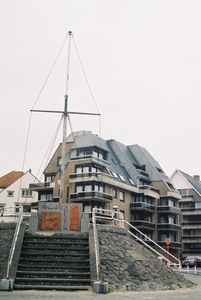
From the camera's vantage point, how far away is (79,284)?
645 inches

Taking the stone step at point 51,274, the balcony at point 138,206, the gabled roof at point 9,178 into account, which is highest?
the gabled roof at point 9,178

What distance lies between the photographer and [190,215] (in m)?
74.3

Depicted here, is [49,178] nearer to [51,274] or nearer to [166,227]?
[166,227]

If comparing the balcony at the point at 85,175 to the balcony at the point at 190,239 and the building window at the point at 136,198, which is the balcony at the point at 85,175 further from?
the balcony at the point at 190,239

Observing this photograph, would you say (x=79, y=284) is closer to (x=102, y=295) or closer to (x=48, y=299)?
(x=102, y=295)

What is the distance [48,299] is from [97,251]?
514 cm

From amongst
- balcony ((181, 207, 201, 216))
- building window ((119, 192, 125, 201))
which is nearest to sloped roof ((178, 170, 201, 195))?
balcony ((181, 207, 201, 216))

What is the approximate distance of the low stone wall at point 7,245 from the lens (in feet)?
54.5

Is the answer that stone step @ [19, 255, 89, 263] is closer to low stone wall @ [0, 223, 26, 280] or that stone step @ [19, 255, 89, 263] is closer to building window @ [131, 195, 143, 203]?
low stone wall @ [0, 223, 26, 280]

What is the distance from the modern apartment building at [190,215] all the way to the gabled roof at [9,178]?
98.7 ft

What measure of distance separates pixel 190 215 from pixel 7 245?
59.6 meters

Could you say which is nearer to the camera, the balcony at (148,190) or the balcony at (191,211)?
the balcony at (148,190)

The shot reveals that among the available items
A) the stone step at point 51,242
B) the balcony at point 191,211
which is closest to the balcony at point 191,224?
the balcony at point 191,211

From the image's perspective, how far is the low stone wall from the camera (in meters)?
16.6
